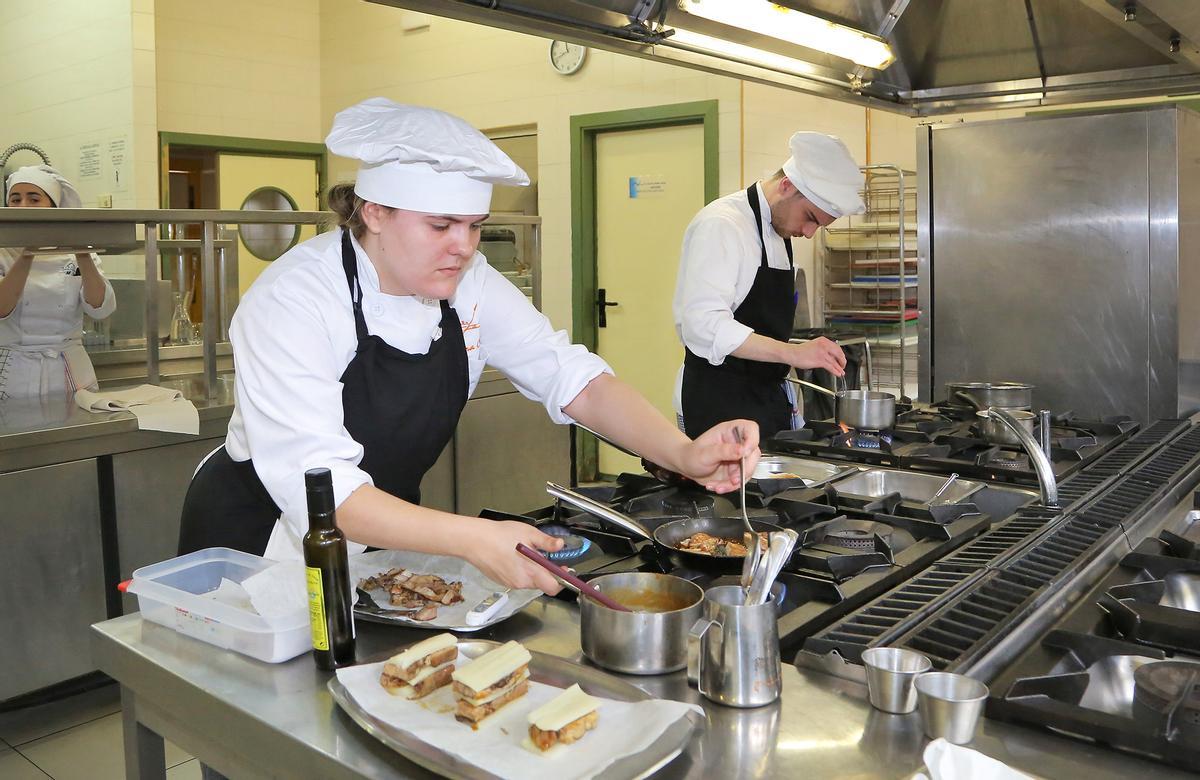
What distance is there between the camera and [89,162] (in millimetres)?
7008

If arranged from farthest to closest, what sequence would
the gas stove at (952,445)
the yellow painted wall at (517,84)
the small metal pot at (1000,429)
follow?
the yellow painted wall at (517,84) → the small metal pot at (1000,429) → the gas stove at (952,445)

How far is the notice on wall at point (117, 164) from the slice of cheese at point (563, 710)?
255 inches

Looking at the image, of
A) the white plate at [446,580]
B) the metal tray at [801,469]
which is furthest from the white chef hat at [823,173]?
the white plate at [446,580]

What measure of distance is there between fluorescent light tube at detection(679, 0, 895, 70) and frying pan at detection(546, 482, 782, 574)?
46.1 inches

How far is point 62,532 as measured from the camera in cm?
321

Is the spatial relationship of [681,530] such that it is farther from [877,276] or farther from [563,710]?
[877,276]

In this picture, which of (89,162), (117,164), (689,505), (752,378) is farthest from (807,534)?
(89,162)

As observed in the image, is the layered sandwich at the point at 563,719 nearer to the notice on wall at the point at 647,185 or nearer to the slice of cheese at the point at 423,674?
the slice of cheese at the point at 423,674

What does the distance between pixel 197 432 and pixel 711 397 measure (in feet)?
5.61

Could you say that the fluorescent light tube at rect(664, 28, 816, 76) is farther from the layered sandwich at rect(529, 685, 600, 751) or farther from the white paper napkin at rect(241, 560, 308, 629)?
the layered sandwich at rect(529, 685, 600, 751)

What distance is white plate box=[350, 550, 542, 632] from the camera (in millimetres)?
1413

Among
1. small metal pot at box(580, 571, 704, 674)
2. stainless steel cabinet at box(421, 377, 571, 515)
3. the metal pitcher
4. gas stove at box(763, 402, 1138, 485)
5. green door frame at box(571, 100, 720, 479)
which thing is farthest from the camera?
green door frame at box(571, 100, 720, 479)

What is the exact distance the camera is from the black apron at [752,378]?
320 centimetres

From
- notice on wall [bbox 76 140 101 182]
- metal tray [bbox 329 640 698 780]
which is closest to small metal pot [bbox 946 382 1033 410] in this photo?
metal tray [bbox 329 640 698 780]
